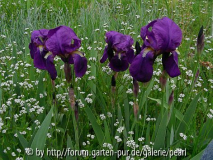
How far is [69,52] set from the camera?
1780mm

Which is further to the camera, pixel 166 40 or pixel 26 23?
pixel 26 23

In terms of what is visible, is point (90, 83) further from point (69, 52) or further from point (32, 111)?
point (69, 52)

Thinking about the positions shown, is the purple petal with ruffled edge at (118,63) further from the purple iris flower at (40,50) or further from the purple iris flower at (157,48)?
the purple iris flower at (40,50)

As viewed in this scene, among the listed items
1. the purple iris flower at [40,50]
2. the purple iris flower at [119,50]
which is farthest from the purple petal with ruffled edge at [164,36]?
the purple iris flower at [40,50]

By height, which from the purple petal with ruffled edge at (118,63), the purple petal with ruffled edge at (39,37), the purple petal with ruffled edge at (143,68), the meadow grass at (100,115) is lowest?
the meadow grass at (100,115)

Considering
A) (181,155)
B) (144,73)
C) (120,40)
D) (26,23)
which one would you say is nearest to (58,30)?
(120,40)

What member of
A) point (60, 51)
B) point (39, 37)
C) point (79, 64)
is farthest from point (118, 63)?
point (39, 37)

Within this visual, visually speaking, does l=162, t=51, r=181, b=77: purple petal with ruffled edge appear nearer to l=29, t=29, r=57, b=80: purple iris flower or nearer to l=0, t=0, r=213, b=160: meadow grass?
l=0, t=0, r=213, b=160: meadow grass

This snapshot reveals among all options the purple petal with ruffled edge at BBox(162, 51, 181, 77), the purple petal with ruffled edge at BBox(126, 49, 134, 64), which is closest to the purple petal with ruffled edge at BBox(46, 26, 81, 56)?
the purple petal with ruffled edge at BBox(126, 49, 134, 64)

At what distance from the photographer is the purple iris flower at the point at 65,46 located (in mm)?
1726

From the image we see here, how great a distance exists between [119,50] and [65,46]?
33 cm

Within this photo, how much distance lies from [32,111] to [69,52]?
665 millimetres

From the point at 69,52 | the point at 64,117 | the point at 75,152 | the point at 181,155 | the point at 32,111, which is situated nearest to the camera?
the point at 69,52

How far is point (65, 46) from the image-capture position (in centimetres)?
175
